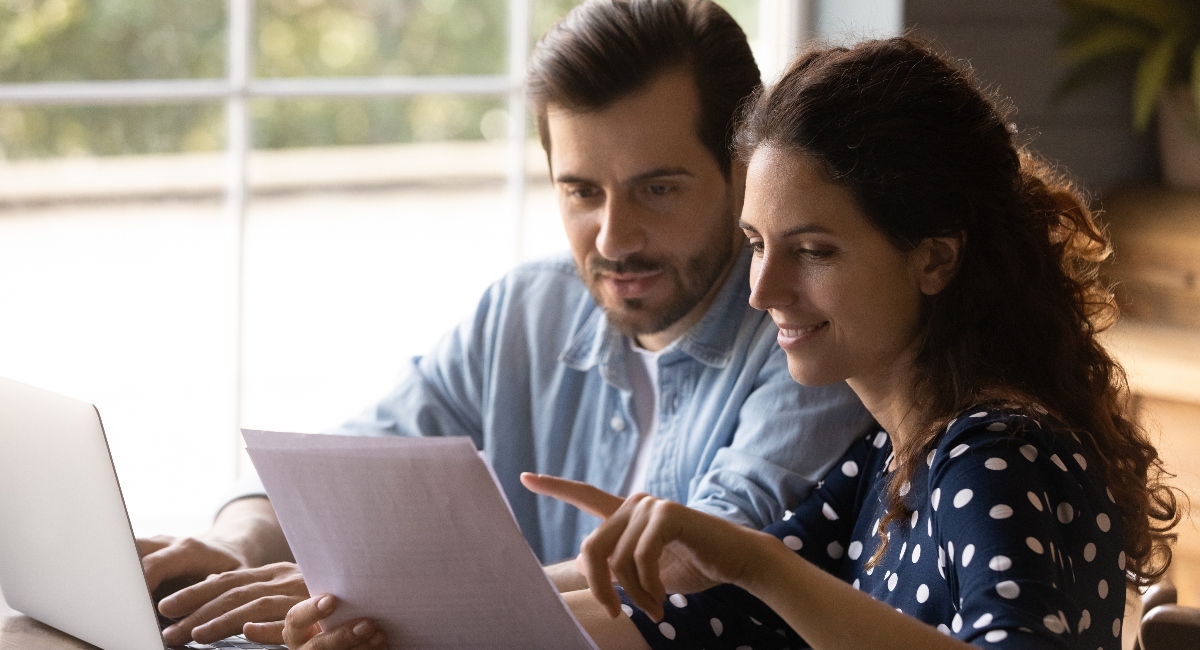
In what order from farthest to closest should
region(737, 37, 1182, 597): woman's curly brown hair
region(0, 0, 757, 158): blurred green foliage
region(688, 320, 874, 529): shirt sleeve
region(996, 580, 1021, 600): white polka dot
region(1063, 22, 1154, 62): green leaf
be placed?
region(1063, 22, 1154, 62): green leaf
region(0, 0, 757, 158): blurred green foliage
region(688, 320, 874, 529): shirt sleeve
region(737, 37, 1182, 597): woman's curly brown hair
region(996, 580, 1021, 600): white polka dot

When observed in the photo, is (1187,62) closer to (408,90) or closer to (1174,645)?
(408,90)

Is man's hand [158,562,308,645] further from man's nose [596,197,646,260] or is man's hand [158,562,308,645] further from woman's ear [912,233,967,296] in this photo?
woman's ear [912,233,967,296]

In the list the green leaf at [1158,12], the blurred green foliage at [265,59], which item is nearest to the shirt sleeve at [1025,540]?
the blurred green foliage at [265,59]

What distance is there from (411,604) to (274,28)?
154 cm

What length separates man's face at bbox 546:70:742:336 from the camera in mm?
1645

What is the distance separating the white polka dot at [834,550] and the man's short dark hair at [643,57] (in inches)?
20.9

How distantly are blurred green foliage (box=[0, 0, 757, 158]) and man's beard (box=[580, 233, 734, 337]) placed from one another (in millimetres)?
674


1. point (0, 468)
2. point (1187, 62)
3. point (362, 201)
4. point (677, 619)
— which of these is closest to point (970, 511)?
point (677, 619)

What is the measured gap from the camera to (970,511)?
103cm

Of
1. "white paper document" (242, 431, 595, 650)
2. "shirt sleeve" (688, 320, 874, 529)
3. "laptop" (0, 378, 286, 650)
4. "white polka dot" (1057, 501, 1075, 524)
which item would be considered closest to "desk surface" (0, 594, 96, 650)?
"laptop" (0, 378, 286, 650)

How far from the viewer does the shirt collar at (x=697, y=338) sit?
1673 mm

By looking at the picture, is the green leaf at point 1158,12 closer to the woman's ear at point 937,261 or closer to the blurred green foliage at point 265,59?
the blurred green foliage at point 265,59

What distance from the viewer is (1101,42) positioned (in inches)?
101

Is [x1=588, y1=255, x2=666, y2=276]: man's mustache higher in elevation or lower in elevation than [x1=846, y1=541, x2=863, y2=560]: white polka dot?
higher
